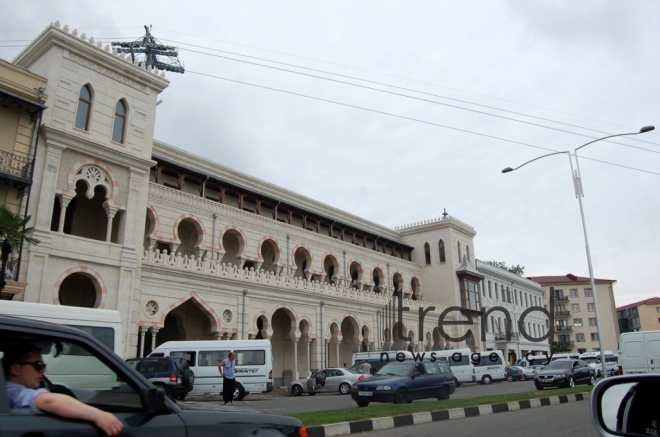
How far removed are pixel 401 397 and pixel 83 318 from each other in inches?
345

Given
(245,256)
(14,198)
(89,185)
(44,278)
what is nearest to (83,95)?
(89,185)

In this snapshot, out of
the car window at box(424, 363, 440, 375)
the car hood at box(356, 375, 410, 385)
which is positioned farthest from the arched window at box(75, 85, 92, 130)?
the car window at box(424, 363, 440, 375)

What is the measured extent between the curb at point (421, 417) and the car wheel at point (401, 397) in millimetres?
2622

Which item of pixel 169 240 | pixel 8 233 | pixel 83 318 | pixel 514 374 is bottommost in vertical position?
pixel 514 374

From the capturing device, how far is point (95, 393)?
306 centimetres

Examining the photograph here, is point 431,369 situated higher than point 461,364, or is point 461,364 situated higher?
point 461,364

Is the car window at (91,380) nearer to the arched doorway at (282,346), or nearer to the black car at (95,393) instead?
the black car at (95,393)

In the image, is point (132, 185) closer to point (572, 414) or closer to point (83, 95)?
point (83, 95)

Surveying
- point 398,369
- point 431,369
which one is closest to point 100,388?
point 398,369

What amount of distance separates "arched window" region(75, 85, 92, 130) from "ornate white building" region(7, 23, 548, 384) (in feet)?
0.17

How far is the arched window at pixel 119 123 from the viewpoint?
890 inches

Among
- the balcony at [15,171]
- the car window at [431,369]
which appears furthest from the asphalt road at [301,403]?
the balcony at [15,171]

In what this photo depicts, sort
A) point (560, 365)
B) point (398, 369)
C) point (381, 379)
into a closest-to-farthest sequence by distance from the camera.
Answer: point (381, 379) < point (398, 369) < point (560, 365)

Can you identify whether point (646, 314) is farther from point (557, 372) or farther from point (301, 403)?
point (301, 403)
